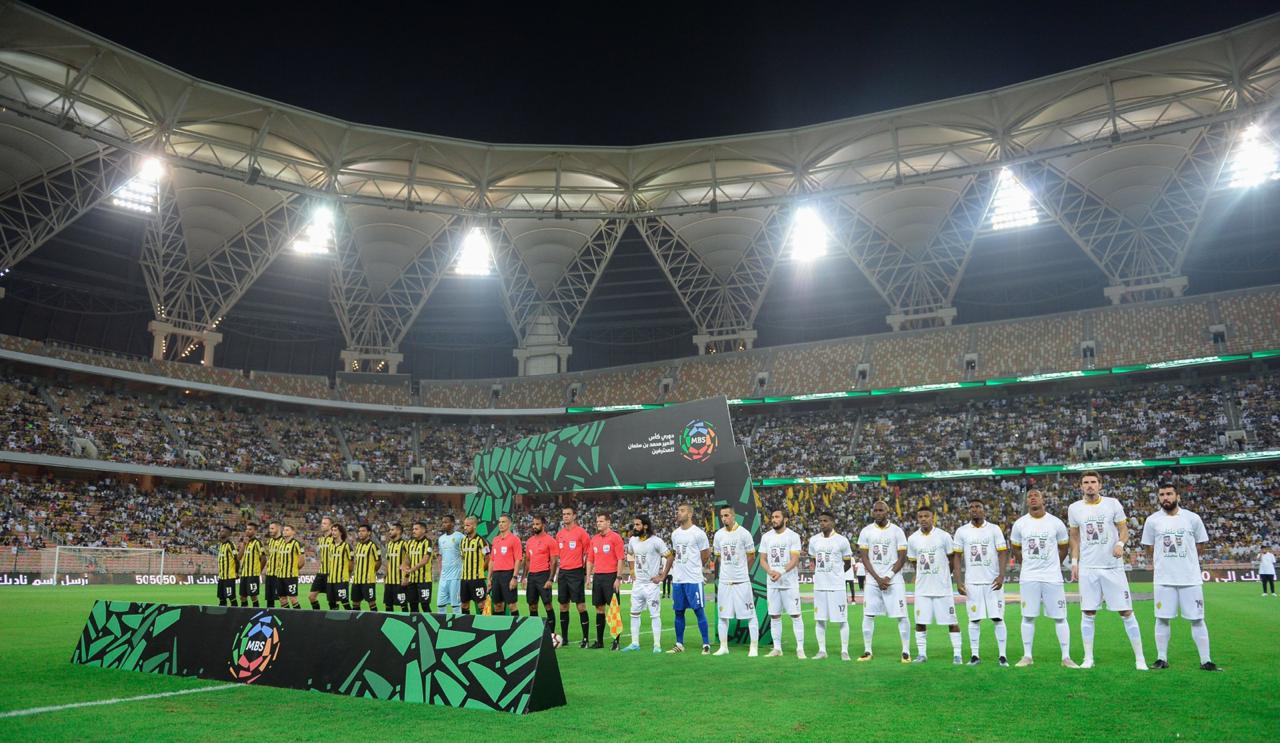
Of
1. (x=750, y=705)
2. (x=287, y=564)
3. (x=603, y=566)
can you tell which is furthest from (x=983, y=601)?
(x=287, y=564)

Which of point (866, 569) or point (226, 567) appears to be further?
point (226, 567)

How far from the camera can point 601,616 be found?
14688 mm

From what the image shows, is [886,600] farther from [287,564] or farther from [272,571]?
[272,571]

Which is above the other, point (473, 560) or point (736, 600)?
point (473, 560)

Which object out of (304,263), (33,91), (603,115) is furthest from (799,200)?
(33,91)

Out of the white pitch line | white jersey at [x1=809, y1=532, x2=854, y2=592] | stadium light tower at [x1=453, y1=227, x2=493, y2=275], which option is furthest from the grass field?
stadium light tower at [x1=453, y1=227, x2=493, y2=275]

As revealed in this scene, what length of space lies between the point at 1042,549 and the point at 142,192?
4813 centimetres

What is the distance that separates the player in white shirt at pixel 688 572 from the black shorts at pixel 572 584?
1.55 meters

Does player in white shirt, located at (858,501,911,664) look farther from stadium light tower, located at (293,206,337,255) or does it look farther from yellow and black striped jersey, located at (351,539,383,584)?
stadium light tower, located at (293,206,337,255)

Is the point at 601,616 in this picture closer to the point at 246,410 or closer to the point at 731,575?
the point at 731,575

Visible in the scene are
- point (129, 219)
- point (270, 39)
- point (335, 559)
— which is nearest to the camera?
point (335, 559)

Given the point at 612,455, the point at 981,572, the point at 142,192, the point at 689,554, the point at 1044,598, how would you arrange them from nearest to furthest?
the point at 1044,598 < the point at 981,572 < the point at 689,554 < the point at 612,455 < the point at 142,192

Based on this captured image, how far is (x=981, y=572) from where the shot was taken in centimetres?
1168

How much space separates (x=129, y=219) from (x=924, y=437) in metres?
46.4
